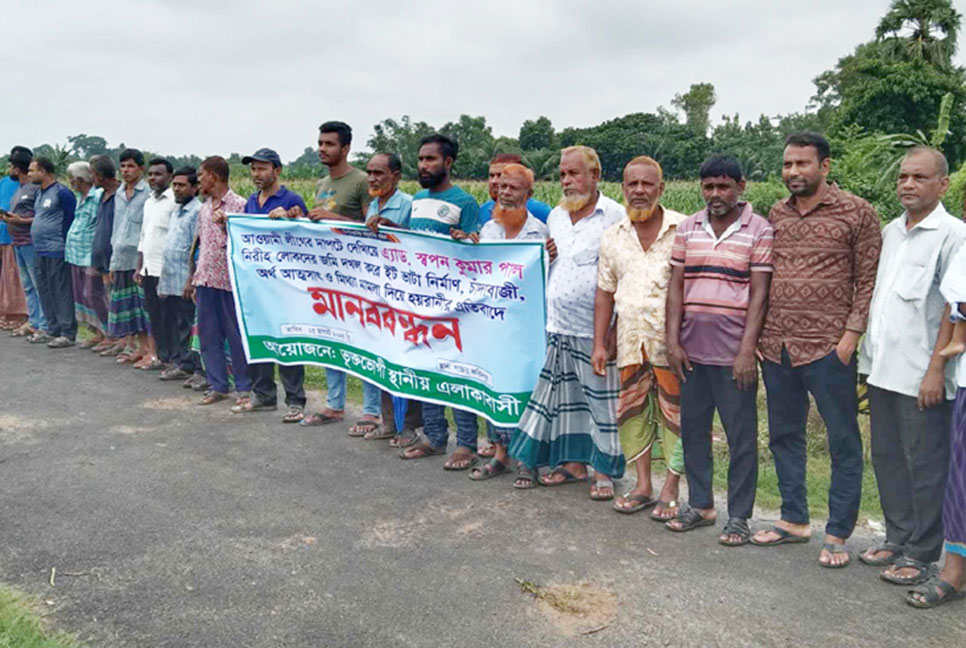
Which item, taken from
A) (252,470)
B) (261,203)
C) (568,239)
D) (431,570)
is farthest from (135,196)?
(431,570)

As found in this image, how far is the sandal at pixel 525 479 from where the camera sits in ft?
16.8

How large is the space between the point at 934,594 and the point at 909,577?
213 millimetres

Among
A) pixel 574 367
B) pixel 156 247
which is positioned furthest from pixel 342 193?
pixel 156 247

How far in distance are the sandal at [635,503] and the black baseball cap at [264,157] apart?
12.5ft

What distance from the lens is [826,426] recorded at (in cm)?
414

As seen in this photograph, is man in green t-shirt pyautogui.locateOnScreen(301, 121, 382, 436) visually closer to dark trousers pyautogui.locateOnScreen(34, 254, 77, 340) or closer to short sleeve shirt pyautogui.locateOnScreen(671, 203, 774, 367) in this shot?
short sleeve shirt pyautogui.locateOnScreen(671, 203, 774, 367)

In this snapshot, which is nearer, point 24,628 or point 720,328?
point 24,628

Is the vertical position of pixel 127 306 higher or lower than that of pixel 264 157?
lower

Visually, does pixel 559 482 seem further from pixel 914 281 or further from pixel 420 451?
pixel 914 281

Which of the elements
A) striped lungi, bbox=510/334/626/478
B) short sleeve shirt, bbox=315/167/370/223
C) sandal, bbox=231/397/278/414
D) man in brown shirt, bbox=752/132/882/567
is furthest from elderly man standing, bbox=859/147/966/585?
sandal, bbox=231/397/278/414

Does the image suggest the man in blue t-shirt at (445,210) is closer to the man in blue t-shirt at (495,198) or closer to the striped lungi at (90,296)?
the man in blue t-shirt at (495,198)

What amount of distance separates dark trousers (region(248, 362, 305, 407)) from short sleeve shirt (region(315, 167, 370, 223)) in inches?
52.0

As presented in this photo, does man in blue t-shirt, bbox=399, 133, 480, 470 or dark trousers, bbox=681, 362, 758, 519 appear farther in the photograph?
man in blue t-shirt, bbox=399, 133, 480, 470

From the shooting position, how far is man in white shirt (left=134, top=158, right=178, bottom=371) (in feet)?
25.6
